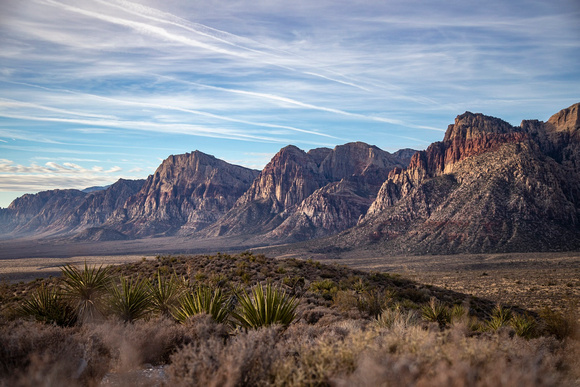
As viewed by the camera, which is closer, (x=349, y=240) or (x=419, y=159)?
(x=349, y=240)

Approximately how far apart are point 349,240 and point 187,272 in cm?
10044

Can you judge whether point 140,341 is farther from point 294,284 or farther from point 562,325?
point 294,284

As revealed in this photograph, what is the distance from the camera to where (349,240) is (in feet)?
394

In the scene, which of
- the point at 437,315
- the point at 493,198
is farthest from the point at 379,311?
the point at 493,198

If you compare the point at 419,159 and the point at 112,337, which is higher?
the point at 419,159

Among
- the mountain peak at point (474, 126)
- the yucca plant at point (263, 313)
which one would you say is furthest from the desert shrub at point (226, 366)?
the mountain peak at point (474, 126)

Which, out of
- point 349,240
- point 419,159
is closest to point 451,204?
point 349,240

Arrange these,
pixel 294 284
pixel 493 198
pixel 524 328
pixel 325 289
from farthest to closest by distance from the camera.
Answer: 1. pixel 493 198
2. pixel 294 284
3. pixel 325 289
4. pixel 524 328

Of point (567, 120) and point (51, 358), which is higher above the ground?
point (567, 120)

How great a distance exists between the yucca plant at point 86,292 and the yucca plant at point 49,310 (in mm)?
230

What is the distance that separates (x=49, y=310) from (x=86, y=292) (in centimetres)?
124

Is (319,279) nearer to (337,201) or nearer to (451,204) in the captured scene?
(451,204)

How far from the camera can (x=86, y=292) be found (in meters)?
11.3

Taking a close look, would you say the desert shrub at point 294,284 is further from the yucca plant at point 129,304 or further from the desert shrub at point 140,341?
the desert shrub at point 140,341
